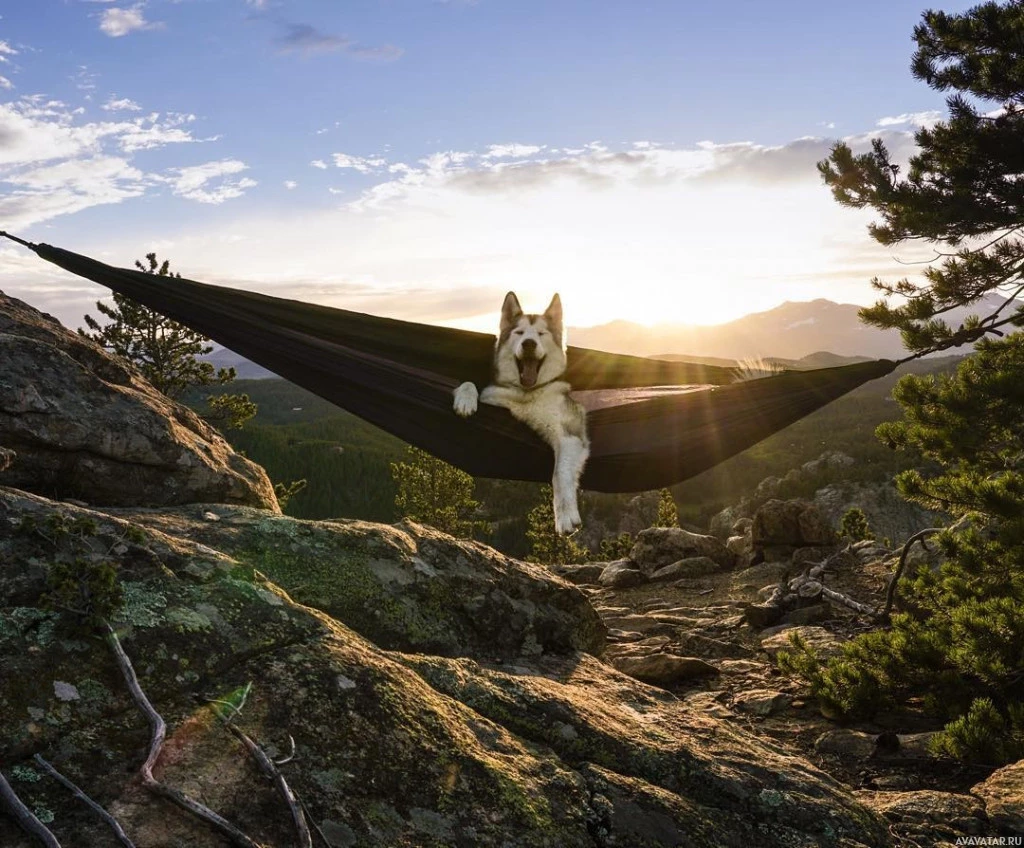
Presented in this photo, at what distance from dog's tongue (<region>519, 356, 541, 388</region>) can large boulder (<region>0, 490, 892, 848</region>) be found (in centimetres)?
287

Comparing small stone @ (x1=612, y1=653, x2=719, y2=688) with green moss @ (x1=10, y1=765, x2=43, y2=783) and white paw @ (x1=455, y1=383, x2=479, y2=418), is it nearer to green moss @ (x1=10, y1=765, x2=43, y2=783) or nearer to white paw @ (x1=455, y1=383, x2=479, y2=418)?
white paw @ (x1=455, y1=383, x2=479, y2=418)

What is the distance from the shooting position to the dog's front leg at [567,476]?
481 cm

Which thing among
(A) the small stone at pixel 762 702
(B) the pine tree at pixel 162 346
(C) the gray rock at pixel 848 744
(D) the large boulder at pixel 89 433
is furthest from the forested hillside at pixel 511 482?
(D) the large boulder at pixel 89 433

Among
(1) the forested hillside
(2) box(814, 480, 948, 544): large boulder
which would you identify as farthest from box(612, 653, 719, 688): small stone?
(2) box(814, 480, 948, 544): large boulder

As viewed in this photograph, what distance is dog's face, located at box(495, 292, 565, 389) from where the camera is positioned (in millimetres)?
5594

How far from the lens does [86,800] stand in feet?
5.44

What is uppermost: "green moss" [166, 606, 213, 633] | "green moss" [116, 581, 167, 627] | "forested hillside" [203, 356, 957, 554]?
"green moss" [116, 581, 167, 627]

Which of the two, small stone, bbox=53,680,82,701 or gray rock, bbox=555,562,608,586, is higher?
small stone, bbox=53,680,82,701

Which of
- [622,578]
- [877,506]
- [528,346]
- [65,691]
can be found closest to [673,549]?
[622,578]

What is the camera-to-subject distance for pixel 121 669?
1991 millimetres

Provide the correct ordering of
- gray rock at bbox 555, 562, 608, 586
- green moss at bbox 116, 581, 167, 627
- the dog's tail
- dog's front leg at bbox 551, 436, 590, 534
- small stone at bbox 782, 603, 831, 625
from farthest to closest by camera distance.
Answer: gray rock at bbox 555, 562, 608, 586
small stone at bbox 782, 603, 831, 625
the dog's tail
dog's front leg at bbox 551, 436, 590, 534
green moss at bbox 116, 581, 167, 627

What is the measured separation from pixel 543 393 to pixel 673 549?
777cm

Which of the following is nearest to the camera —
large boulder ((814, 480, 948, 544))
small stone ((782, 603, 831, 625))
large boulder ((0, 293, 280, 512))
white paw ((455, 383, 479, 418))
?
large boulder ((0, 293, 280, 512))

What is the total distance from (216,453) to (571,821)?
9.84 ft
